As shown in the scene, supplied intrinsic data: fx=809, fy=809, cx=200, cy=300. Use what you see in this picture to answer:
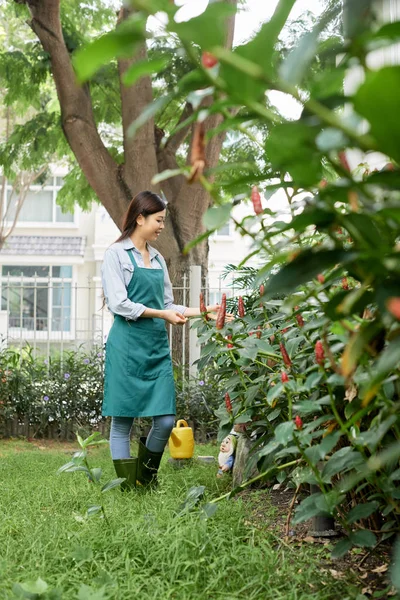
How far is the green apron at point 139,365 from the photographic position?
4.30 m

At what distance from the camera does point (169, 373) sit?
14.4 ft

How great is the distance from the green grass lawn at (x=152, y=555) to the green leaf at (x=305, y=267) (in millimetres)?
1356

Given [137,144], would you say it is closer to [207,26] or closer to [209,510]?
[209,510]

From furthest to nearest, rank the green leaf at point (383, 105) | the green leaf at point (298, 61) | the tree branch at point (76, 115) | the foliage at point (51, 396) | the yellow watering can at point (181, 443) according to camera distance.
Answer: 1. the tree branch at point (76, 115)
2. the foliage at point (51, 396)
3. the yellow watering can at point (181, 443)
4. the green leaf at point (298, 61)
5. the green leaf at point (383, 105)

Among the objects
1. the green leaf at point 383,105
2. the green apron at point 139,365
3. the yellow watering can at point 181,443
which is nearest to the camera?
the green leaf at point 383,105

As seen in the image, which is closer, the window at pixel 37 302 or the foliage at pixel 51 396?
the foliage at pixel 51 396

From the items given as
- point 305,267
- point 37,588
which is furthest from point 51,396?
point 305,267

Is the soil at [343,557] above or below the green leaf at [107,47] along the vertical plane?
below

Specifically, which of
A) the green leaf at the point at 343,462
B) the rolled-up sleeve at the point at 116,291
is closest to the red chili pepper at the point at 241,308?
the rolled-up sleeve at the point at 116,291

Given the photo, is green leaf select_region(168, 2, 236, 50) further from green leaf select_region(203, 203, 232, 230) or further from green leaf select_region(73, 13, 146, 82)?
green leaf select_region(203, 203, 232, 230)

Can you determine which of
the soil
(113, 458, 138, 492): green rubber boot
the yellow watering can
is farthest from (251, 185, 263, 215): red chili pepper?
the yellow watering can

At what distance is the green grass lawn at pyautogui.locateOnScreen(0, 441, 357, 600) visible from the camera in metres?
2.34

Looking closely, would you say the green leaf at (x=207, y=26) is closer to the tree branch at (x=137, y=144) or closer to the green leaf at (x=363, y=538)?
the green leaf at (x=363, y=538)

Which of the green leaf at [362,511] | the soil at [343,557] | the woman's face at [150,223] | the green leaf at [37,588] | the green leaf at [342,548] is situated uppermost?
the woman's face at [150,223]
